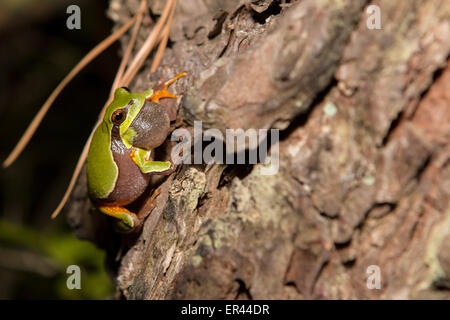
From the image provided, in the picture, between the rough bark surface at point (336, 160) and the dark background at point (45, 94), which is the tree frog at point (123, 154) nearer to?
the rough bark surface at point (336, 160)

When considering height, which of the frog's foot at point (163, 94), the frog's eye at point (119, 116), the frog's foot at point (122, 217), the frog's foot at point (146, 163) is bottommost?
the frog's foot at point (122, 217)

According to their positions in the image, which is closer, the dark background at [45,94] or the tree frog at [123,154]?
the tree frog at [123,154]

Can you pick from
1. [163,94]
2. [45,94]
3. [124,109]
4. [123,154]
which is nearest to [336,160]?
[163,94]

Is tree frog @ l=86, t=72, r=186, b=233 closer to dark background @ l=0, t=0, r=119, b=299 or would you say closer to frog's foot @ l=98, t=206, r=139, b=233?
frog's foot @ l=98, t=206, r=139, b=233

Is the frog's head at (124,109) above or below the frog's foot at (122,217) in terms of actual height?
above

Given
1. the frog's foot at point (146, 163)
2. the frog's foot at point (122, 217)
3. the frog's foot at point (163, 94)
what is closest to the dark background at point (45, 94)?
the frog's foot at point (122, 217)

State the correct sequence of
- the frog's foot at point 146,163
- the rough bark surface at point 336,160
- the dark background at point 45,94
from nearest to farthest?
1. the rough bark surface at point 336,160
2. the frog's foot at point 146,163
3. the dark background at point 45,94

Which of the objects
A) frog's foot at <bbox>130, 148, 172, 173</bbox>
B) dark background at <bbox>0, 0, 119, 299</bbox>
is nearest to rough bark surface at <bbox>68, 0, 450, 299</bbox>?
frog's foot at <bbox>130, 148, 172, 173</bbox>

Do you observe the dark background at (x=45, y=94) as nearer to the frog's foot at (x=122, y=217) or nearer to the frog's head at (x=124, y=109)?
the frog's foot at (x=122, y=217)

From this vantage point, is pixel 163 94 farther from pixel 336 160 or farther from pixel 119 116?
pixel 336 160

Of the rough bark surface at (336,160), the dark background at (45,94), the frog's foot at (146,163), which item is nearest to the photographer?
the rough bark surface at (336,160)
